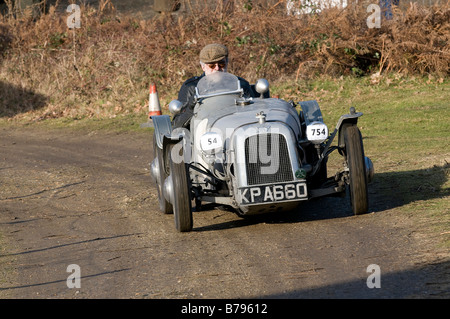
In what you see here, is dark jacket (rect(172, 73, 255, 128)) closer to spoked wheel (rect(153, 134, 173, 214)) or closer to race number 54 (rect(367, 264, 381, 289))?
spoked wheel (rect(153, 134, 173, 214))

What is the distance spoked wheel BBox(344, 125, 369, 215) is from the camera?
7582mm

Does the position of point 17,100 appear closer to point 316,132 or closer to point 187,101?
point 187,101

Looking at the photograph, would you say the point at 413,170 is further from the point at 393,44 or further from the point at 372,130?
the point at 393,44

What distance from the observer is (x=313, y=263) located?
621cm

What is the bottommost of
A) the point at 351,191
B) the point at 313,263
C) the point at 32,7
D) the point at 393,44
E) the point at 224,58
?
the point at 313,263

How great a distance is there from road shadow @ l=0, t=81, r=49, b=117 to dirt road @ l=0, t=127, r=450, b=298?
8702mm

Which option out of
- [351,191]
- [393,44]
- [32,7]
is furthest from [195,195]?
[32,7]

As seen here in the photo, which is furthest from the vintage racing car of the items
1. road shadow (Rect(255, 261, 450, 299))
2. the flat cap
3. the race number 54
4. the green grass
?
road shadow (Rect(255, 261, 450, 299))

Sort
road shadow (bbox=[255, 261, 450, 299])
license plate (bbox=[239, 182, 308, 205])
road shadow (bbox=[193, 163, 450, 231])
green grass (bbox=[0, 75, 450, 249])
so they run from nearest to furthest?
1. road shadow (bbox=[255, 261, 450, 299])
2. license plate (bbox=[239, 182, 308, 205])
3. road shadow (bbox=[193, 163, 450, 231])
4. green grass (bbox=[0, 75, 450, 249])

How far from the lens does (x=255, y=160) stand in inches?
291

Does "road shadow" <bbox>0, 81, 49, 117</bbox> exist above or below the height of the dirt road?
above

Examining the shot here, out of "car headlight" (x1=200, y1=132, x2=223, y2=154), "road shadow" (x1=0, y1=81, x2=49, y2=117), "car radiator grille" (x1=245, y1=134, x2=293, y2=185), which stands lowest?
"car radiator grille" (x1=245, y1=134, x2=293, y2=185)

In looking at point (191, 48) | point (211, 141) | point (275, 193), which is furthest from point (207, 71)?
point (191, 48)

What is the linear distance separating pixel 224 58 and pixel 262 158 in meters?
2.09
